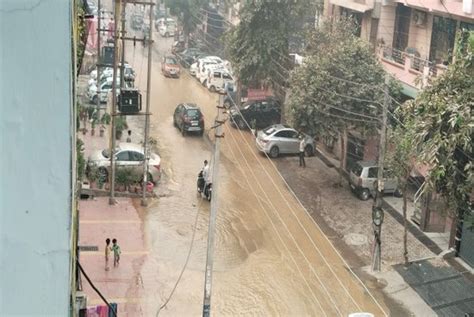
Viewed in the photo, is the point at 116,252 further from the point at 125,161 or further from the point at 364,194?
the point at 364,194

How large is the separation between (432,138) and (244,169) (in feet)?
35.8

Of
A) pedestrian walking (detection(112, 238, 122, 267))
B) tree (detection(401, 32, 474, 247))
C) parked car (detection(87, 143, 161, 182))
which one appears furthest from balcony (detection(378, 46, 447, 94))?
pedestrian walking (detection(112, 238, 122, 267))

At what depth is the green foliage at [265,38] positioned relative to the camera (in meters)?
27.2

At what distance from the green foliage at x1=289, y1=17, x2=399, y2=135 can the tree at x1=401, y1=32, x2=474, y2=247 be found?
22.9ft

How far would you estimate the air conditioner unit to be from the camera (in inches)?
918

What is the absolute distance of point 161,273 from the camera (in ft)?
50.9

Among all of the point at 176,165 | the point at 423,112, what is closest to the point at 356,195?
the point at 176,165

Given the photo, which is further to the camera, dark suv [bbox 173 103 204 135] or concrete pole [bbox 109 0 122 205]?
dark suv [bbox 173 103 204 135]

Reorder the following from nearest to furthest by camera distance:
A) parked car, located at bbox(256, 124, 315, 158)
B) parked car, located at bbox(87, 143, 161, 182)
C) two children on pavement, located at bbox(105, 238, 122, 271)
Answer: two children on pavement, located at bbox(105, 238, 122, 271), parked car, located at bbox(87, 143, 161, 182), parked car, located at bbox(256, 124, 315, 158)

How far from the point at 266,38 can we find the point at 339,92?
6483mm

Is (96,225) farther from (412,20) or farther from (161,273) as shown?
(412,20)

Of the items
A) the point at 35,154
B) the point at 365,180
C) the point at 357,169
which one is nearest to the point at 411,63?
the point at 357,169

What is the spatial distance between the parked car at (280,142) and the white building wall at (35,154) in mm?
22550

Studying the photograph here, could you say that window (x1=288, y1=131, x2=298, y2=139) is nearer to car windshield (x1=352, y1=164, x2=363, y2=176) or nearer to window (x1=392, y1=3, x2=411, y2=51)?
car windshield (x1=352, y1=164, x2=363, y2=176)
